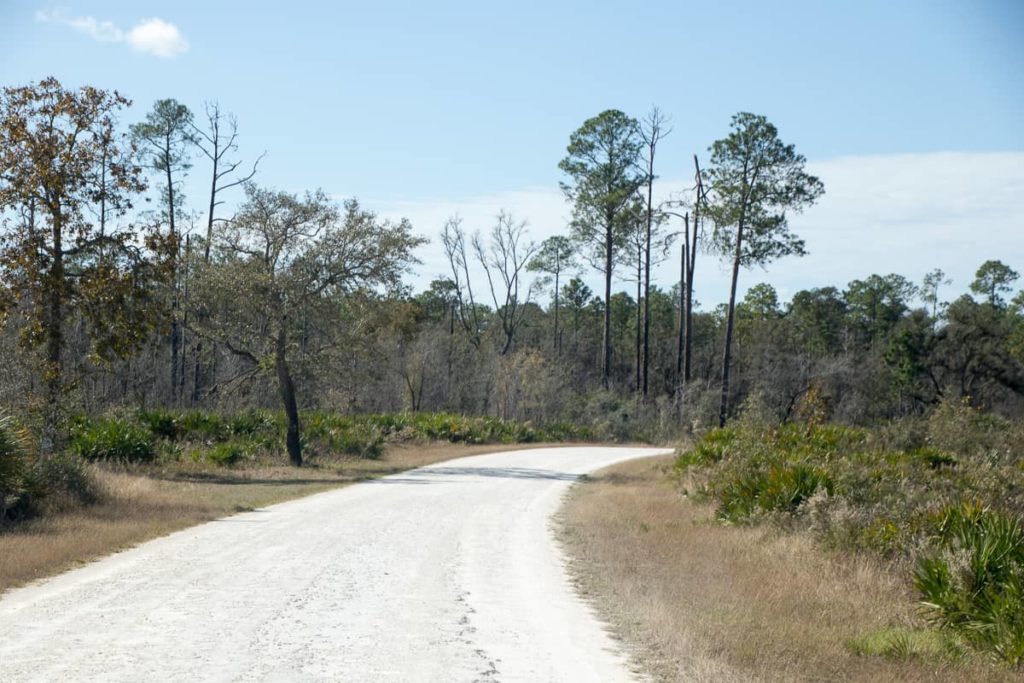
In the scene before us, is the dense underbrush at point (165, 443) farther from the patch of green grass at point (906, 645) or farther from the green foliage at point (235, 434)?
the patch of green grass at point (906, 645)

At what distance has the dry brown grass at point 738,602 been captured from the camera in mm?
8328

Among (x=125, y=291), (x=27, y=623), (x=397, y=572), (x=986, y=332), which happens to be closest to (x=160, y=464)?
(x=125, y=291)

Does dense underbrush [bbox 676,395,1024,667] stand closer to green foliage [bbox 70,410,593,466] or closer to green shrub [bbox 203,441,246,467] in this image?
green shrub [bbox 203,441,246,467]

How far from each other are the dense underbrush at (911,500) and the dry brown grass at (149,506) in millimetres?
9030

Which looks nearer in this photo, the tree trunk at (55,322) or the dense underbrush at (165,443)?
the dense underbrush at (165,443)

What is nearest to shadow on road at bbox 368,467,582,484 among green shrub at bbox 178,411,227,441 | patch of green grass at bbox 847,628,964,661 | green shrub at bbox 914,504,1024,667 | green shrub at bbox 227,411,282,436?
green shrub at bbox 227,411,282,436

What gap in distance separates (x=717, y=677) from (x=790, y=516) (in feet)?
29.8

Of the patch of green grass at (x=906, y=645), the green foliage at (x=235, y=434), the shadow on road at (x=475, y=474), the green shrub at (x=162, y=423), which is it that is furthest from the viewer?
the green shrub at (x=162, y=423)

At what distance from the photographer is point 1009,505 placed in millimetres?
14023

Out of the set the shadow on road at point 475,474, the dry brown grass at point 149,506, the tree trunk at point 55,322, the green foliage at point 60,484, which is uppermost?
the tree trunk at point 55,322

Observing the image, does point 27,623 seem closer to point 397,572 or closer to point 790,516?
point 397,572

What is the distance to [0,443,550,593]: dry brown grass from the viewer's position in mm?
12219

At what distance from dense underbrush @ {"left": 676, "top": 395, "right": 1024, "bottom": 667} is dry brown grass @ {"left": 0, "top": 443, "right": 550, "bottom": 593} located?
9.03 m

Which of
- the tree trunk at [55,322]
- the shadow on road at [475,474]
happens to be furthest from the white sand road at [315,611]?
the shadow on road at [475,474]
